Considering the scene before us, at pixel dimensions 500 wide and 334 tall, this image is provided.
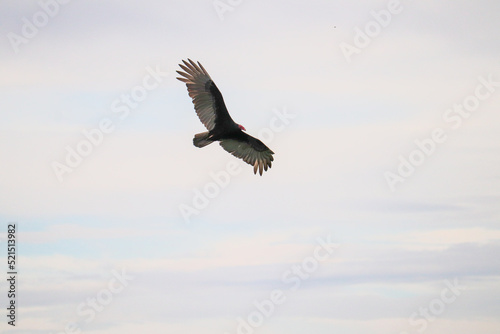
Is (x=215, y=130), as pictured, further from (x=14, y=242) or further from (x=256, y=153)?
(x=14, y=242)

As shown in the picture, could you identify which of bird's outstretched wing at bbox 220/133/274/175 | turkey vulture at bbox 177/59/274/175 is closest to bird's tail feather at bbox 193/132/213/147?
turkey vulture at bbox 177/59/274/175

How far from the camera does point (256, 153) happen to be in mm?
39938

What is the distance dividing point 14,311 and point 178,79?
11449mm

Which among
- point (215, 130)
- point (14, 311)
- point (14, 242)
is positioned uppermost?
point (215, 130)

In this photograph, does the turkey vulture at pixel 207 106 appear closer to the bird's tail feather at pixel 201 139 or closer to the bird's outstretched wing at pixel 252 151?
the bird's tail feather at pixel 201 139

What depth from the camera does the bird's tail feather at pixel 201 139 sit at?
37.2 metres

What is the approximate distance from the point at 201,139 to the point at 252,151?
3.27 metres

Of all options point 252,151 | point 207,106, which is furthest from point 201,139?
point 252,151

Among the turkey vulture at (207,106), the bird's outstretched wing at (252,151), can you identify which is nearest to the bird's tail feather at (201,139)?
the turkey vulture at (207,106)

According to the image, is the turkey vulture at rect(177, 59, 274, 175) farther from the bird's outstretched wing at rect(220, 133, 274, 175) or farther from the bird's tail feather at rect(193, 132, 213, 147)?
the bird's outstretched wing at rect(220, 133, 274, 175)

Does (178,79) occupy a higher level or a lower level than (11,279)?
higher

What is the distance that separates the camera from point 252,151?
39.9m

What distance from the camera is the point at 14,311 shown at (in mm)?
38000

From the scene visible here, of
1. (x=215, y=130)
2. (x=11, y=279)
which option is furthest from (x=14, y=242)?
(x=215, y=130)
